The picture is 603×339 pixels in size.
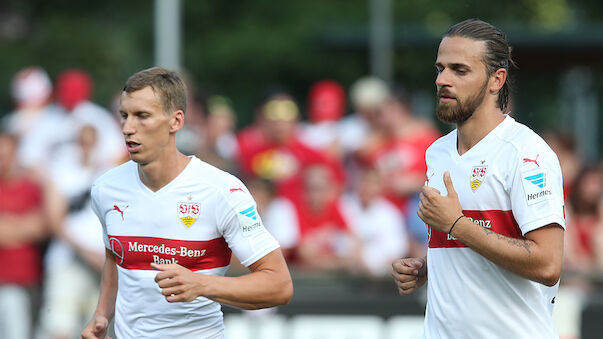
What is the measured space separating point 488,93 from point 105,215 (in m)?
2.07

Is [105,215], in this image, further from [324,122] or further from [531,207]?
[324,122]

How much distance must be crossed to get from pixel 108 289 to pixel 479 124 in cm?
217

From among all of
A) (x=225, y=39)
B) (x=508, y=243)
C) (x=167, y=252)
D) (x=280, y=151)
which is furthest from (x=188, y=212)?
(x=225, y=39)

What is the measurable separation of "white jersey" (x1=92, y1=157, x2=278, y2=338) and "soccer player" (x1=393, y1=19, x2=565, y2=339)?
0.94 m

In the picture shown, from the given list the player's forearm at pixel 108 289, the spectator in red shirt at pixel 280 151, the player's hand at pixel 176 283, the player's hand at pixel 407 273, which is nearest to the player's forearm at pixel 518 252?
the player's hand at pixel 407 273

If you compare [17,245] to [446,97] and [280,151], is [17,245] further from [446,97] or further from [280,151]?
[446,97]

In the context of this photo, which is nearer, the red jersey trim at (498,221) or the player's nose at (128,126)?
the red jersey trim at (498,221)

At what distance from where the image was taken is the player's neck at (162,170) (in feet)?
15.5

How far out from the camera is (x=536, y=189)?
4129mm

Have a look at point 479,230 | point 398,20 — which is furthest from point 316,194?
point 398,20

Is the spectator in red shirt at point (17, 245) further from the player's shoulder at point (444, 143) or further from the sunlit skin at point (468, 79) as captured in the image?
the sunlit skin at point (468, 79)

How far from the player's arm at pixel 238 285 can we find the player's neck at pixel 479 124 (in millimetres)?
1108

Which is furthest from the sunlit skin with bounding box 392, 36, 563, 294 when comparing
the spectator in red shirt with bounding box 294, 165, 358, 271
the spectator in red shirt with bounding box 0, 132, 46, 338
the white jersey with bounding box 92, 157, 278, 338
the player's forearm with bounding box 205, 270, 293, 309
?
the spectator in red shirt with bounding box 0, 132, 46, 338

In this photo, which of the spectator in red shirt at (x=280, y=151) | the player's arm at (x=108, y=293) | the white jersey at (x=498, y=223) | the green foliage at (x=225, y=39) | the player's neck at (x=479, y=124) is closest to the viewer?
the white jersey at (x=498, y=223)
